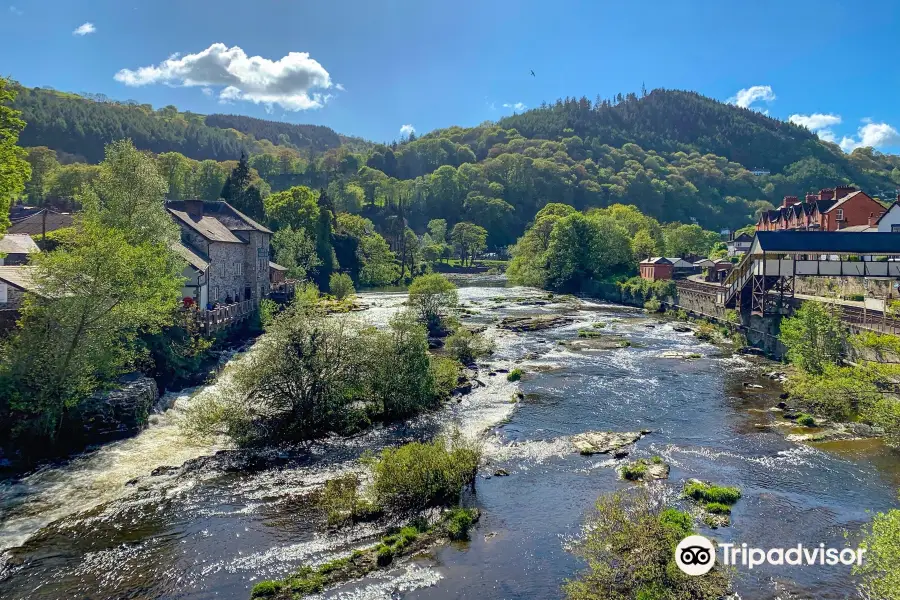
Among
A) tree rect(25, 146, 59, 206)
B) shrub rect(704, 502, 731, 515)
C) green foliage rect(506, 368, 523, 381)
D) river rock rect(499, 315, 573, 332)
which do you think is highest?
tree rect(25, 146, 59, 206)

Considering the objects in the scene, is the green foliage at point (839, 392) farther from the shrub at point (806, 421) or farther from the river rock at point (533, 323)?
the river rock at point (533, 323)

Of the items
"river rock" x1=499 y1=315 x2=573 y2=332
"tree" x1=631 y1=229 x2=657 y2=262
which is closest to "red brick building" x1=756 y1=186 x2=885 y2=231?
"tree" x1=631 y1=229 x2=657 y2=262

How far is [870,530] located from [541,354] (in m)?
26.9

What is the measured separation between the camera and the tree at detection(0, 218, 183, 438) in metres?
21.9

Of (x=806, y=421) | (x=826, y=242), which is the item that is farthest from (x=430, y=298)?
(x=826, y=242)

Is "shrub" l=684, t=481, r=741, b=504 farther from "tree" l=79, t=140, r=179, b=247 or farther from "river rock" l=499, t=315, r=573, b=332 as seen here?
"river rock" l=499, t=315, r=573, b=332

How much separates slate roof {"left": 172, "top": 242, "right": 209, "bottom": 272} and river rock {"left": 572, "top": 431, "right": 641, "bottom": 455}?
29.4 metres

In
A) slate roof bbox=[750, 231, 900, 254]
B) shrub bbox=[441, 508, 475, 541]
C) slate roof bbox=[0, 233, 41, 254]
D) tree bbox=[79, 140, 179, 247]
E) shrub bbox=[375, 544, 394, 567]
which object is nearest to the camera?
shrub bbox=[375, 544, 394, 567]

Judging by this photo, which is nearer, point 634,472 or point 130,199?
point 634,472

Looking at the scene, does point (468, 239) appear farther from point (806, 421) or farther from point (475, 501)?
point (475, 501)

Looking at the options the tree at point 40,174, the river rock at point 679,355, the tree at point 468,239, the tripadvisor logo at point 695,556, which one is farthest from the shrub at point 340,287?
the tree at point 468,239

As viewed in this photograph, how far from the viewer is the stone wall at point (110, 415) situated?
23406 millimetres

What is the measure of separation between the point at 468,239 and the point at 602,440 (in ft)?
409

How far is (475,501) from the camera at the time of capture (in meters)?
18.9
